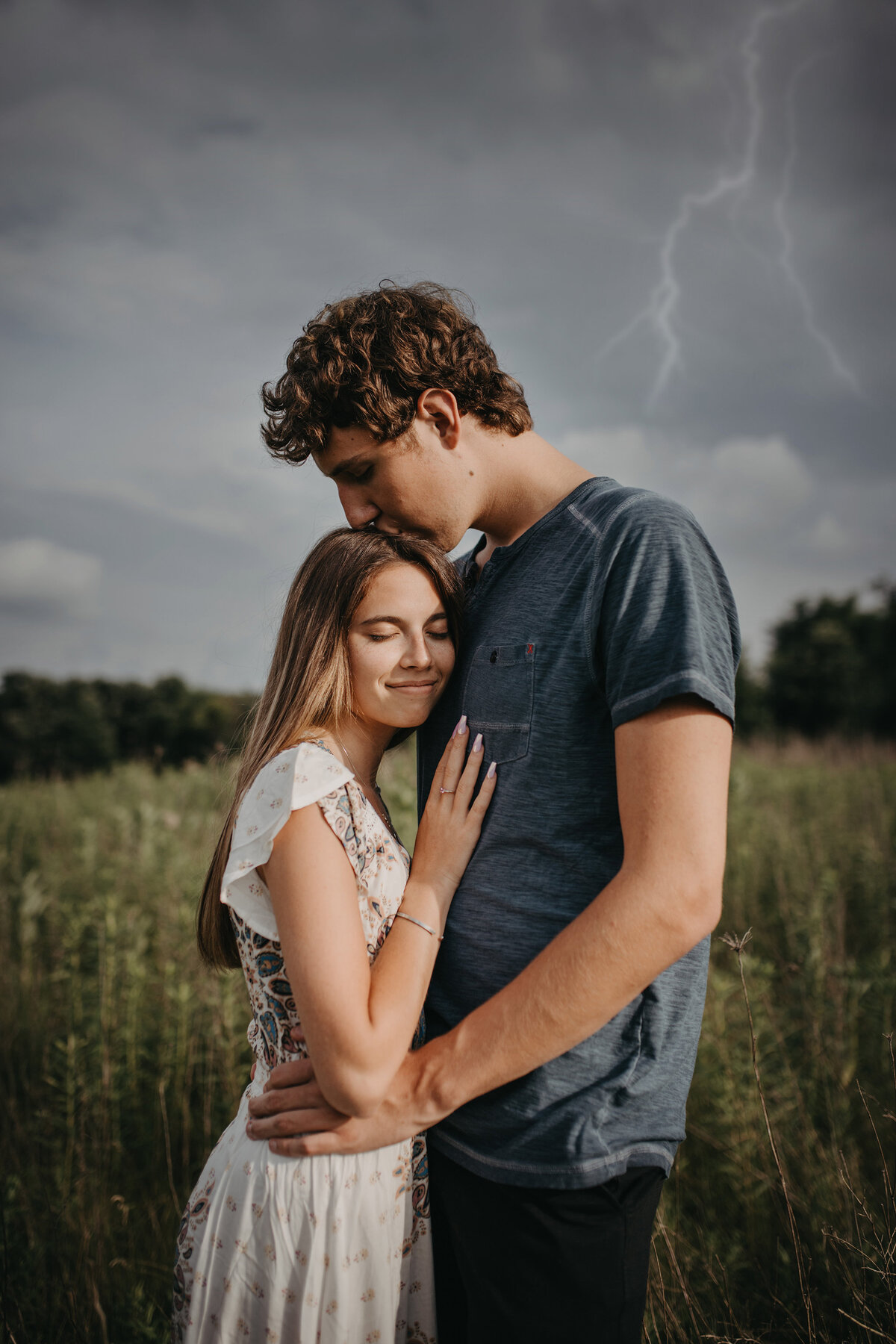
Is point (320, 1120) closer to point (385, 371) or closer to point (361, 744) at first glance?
point (361, 744)

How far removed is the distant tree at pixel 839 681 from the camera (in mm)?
28922

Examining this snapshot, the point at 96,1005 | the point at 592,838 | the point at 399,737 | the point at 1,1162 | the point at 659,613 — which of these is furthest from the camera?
the point at 96,1005

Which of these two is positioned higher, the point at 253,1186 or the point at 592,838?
the point at 592,838

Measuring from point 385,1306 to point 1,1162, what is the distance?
A: 2.50 meters

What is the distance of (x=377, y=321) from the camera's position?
1864 millimetres

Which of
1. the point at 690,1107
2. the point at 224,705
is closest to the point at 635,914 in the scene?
the point at 690,1107

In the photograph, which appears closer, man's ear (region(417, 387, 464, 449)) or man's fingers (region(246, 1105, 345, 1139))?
man's fingers (region(246, 1105, 345, 1139))

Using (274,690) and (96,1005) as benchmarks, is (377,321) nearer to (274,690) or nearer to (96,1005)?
(274,690)

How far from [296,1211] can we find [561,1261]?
51 centimetres

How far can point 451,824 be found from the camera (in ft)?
5.08

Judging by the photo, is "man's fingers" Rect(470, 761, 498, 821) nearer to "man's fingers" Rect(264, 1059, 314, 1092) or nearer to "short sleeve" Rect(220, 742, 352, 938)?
"short sleeve" Rect(220, 742, 352, 938)

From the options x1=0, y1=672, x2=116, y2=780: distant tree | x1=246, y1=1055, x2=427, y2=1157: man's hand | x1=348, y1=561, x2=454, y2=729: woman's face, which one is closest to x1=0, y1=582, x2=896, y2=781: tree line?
x1=0, y1=672, x2=116, y2=780: distant tree

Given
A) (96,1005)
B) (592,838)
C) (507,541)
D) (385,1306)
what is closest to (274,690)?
(507,541)

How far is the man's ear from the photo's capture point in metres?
1.81
